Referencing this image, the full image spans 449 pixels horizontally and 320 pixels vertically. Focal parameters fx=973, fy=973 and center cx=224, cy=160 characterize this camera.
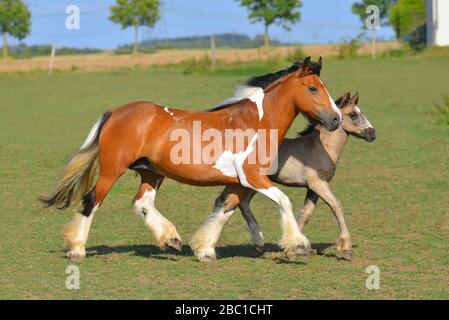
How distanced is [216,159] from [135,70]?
3139cm

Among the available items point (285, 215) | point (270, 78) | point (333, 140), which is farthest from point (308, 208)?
point (270, 78)

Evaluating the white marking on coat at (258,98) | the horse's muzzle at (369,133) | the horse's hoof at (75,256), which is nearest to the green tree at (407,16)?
the horse's muzzle at (369,133)

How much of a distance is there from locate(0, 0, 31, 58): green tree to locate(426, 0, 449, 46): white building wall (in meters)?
35.4

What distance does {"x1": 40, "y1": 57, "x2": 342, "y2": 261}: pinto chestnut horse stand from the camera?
852cm

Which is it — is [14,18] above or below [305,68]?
above

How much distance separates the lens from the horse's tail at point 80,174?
8844 millimetres

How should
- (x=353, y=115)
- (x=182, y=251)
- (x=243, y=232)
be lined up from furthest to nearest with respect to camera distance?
(x=243, y=232) → (x=353, y=115) → (x=182, y=251)

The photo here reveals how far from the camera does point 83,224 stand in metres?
8.68

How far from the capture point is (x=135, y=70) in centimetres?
3950

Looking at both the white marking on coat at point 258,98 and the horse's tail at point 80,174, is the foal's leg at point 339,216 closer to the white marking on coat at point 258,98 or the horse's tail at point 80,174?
the white marking on coat at point 258,98

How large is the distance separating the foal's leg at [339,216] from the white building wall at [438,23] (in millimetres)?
40459

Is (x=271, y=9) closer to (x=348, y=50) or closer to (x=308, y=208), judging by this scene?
(x=348, y=50)

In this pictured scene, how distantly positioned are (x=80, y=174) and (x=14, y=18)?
227 ft

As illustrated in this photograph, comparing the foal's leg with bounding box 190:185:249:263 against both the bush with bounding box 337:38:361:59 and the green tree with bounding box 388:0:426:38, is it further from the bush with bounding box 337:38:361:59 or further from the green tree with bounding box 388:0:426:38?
the green tree with bounding box 388:0:426:38
